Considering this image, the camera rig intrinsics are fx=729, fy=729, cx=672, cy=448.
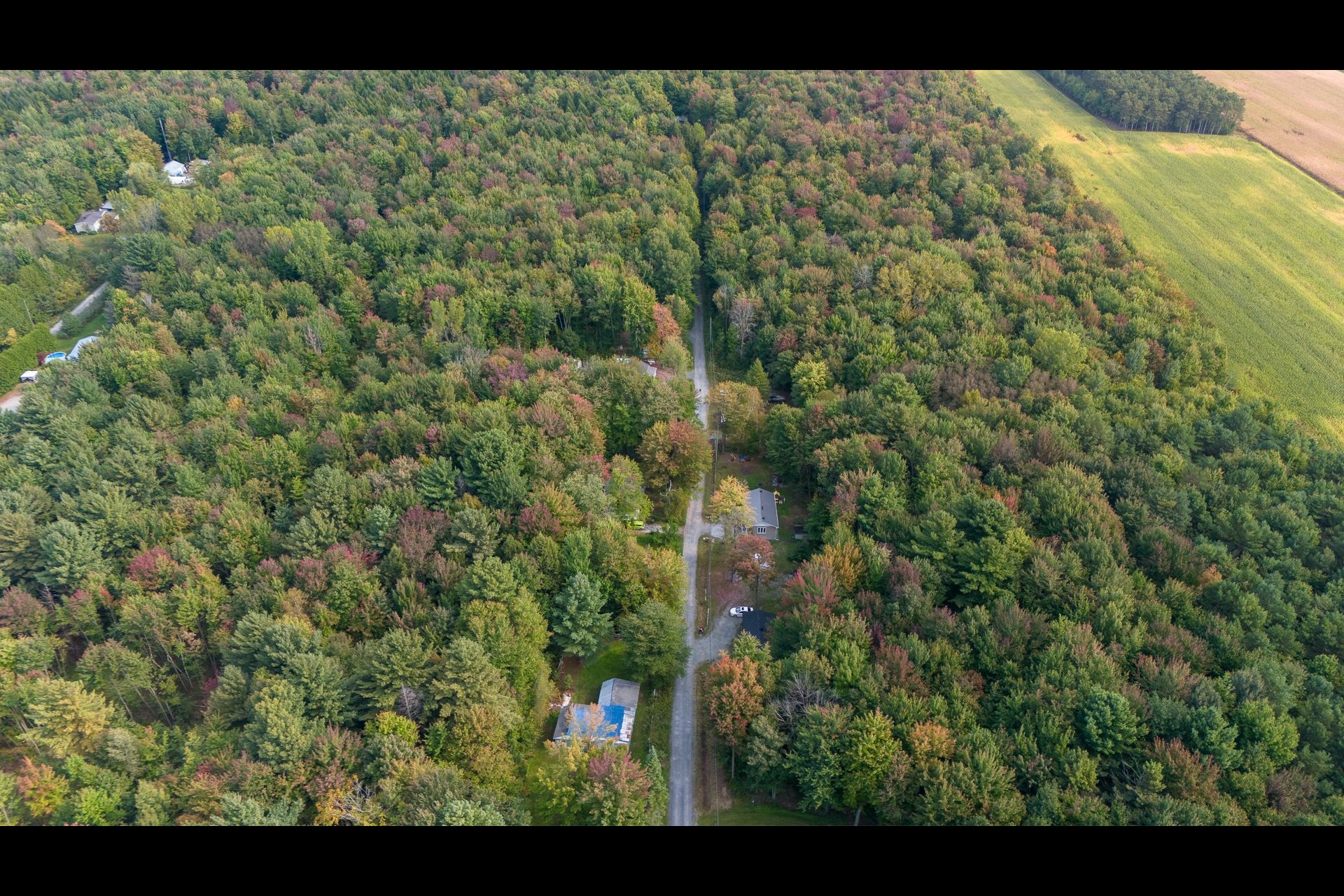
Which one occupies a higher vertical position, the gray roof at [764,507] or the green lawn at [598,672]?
the gray roof at [764,507]

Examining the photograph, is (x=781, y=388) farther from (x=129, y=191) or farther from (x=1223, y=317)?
(x=129, y=191)

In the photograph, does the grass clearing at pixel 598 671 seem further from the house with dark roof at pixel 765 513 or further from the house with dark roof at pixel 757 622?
the house with dark roof at pixel 765 513

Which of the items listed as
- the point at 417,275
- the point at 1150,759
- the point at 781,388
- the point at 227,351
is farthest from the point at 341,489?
the point at 1150,759

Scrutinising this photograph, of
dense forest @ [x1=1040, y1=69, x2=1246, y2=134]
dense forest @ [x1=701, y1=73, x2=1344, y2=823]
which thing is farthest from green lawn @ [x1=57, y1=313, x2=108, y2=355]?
dense forest @ [x1=1040, y1=69, x2=1246, y2=134]

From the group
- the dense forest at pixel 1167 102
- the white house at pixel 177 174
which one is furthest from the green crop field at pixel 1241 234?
the white house at pixel 177 174

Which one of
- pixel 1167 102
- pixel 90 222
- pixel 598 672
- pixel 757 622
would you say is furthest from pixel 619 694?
pixel 1167 102

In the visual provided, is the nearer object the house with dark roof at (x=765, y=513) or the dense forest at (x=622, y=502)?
the dense forest at (x=622, y=502)

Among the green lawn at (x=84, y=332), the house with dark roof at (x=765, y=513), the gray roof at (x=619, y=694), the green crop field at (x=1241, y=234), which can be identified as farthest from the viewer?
the green lawn at (x=84, y=332)
